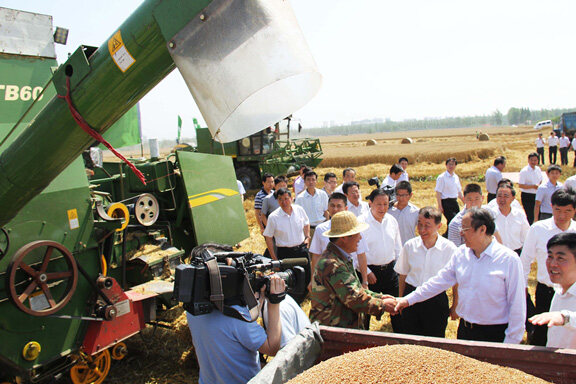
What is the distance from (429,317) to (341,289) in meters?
1.28

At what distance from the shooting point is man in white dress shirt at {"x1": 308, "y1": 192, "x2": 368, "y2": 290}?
4.18 meters

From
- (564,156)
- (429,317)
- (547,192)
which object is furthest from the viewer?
(564,156)

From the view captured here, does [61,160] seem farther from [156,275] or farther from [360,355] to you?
[156,275]

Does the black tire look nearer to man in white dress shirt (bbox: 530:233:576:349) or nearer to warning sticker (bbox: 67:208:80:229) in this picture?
warning sticker (bbox: 67:208:80:229)

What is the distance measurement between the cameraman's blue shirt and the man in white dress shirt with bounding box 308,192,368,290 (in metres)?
1.54

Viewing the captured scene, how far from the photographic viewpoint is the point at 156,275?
4625 millimetres

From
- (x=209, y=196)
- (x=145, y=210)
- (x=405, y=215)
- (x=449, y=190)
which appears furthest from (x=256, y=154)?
(x=145, y=210)

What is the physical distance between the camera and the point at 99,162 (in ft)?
13.9

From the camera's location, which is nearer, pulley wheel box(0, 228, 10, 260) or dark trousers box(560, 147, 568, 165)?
pulley wheel box(0, 228, 10, 260)

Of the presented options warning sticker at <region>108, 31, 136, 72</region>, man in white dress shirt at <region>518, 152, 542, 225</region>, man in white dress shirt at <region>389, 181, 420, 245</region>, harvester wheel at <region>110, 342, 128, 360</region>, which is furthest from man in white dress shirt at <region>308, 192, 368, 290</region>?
man in white dress shirt at <region>518, 152, 542, 225</region>

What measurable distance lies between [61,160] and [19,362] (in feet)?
5.73

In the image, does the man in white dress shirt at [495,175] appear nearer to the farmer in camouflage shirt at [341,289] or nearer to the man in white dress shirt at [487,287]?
the man in white dress shirt at [487,287]

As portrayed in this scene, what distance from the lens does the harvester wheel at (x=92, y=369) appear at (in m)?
3.68

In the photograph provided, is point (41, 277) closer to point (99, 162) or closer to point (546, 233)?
point (99, 162)
